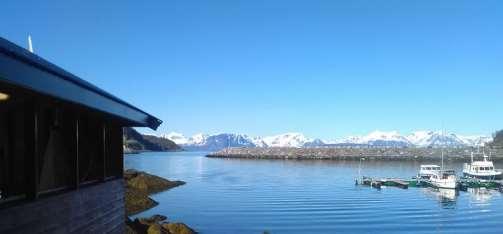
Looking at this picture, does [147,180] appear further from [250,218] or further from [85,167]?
[85,167]

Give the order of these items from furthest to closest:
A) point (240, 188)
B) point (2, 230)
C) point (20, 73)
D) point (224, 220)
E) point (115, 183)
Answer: point (240, 188), point (224, 220), point (115, 183), point (2, 230), point (20, 73)

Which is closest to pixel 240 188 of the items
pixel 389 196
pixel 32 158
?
pixel 389 196

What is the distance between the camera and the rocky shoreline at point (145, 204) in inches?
1169

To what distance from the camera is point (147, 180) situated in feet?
246

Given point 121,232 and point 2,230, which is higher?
point 2,230

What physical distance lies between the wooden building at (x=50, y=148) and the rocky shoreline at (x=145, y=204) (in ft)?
50.5

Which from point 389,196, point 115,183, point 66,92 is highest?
point 66,92

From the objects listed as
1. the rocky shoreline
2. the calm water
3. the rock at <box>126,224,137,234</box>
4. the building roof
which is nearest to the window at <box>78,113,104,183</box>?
the building roof

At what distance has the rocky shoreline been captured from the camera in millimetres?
29703

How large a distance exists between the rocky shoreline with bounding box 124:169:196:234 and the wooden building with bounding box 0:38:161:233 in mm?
15402

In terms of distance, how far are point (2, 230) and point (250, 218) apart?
40.3 meters

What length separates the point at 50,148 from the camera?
9844mm

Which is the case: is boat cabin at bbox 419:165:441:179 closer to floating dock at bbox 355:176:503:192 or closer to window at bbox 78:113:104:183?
floating dock at bbox 355:176:503:192

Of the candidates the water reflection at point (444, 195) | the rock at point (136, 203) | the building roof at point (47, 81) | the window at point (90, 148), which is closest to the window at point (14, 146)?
the building roof at point (47, 81)
